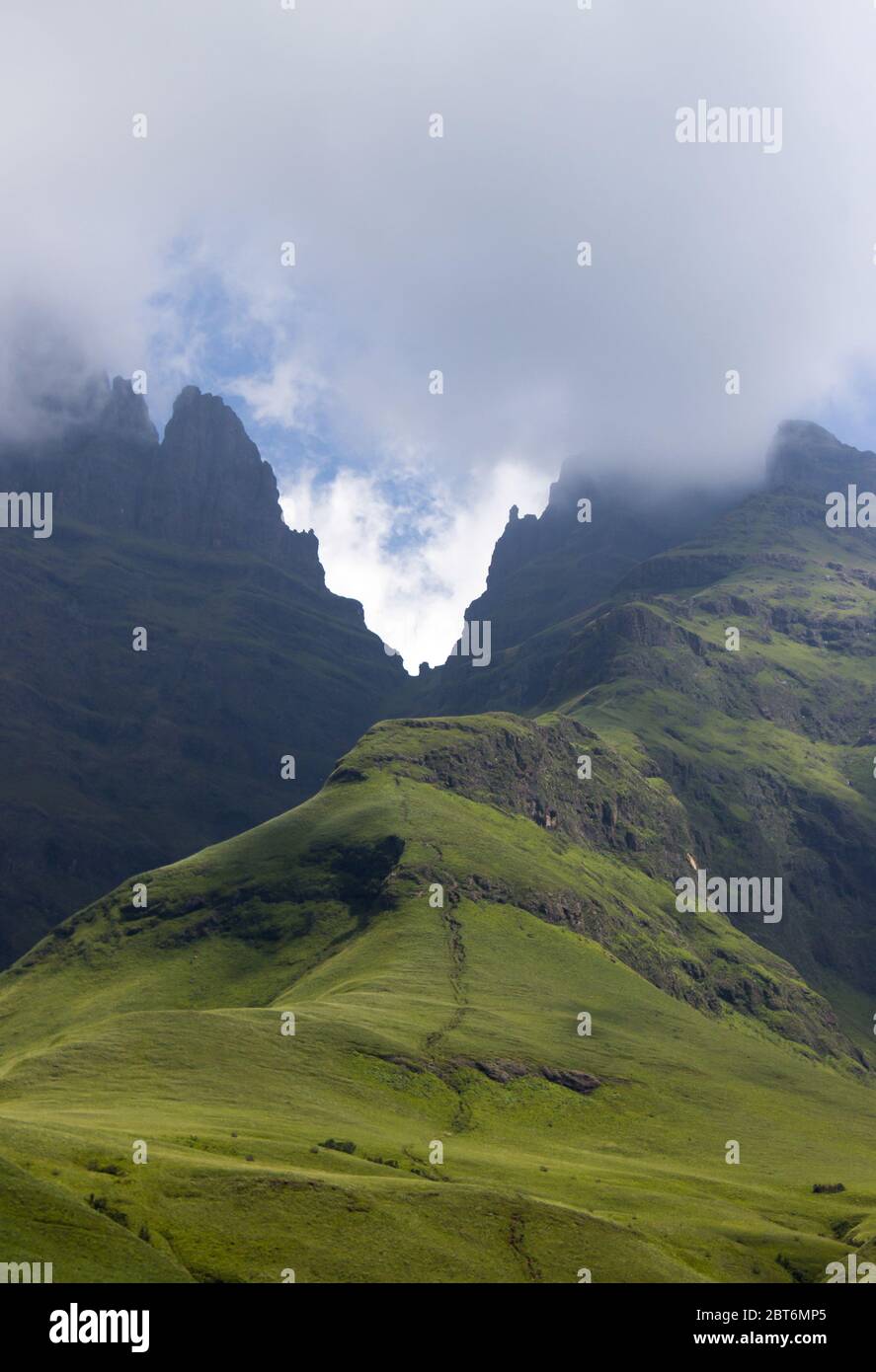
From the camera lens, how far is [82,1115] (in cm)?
17562

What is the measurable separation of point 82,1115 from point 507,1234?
196 feet

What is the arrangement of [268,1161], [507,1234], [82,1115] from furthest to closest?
[82,1115] → [268,1161] → [507,1234]

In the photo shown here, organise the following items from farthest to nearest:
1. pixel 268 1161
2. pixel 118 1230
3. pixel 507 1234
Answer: pixel 268 1161 < pixel 507 1234 < pixel 118 1230

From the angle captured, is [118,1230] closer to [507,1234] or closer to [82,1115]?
[507,1234]

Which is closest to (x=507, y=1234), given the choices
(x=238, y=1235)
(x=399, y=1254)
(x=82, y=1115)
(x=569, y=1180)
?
(x=399, y=1254)

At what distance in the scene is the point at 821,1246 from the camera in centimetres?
16862
